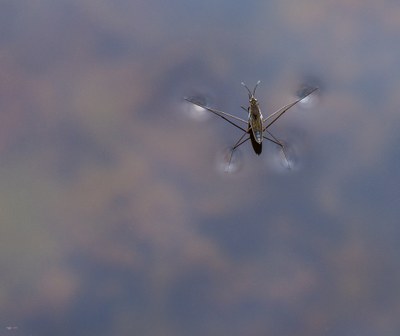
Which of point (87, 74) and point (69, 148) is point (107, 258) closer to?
point (69, 148)

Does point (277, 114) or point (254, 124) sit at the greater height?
point (277, 114)

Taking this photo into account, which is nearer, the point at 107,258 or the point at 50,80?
the point at 107,258

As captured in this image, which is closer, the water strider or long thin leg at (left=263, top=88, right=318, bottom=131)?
the water strider

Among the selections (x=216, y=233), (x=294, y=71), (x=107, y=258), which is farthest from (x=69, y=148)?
(x=294, y=71)

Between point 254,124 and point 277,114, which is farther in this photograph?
point 277,114

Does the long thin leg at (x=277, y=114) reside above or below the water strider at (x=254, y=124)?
above

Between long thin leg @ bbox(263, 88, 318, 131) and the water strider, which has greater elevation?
long thin leg @ bbox(263, 88, 318, 131)

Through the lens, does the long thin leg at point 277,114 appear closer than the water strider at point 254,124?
No

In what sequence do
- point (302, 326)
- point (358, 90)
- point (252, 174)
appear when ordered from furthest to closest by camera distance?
point (358, 90) < point (252, 174) < point (302, 326)
